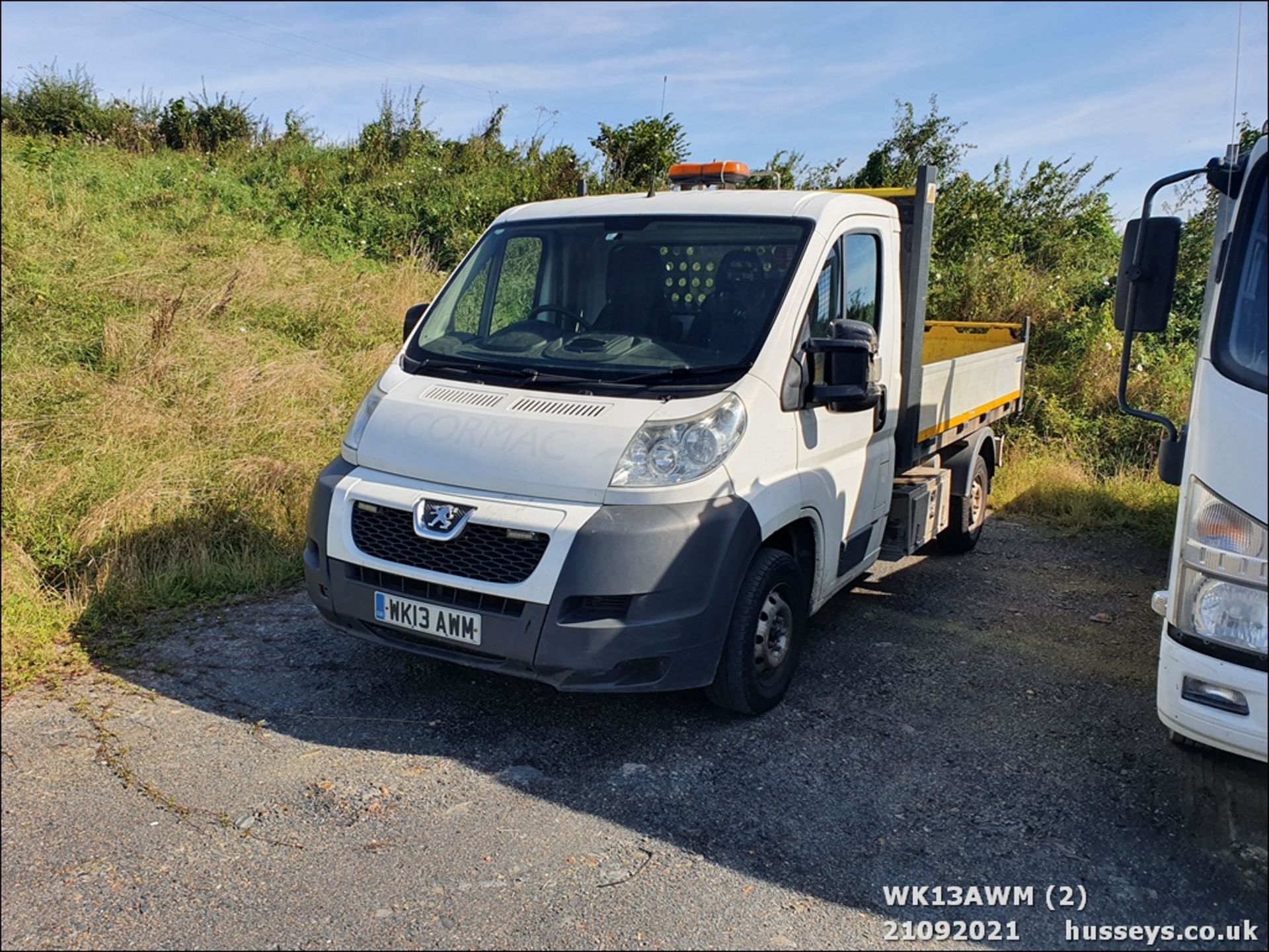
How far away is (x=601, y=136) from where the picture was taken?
13.8 m

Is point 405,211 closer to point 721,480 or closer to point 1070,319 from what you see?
point 1070,319

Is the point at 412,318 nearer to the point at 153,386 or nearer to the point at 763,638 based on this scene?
the point at 763,638

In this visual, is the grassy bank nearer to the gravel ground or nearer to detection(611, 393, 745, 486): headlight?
the gravel ground

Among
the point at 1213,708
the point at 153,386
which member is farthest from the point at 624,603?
the point at 153,386

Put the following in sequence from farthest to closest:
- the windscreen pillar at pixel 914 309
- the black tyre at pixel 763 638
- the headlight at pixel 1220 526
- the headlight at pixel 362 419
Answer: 1. the windscreen pillar at pixel 914 309
2. the headlight at pixel 362 419
3. the black tyre at pixel 763 638
4. the headlight at pixel 1220 526

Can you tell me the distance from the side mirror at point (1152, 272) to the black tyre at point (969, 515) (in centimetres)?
290

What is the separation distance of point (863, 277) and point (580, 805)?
9.38ft

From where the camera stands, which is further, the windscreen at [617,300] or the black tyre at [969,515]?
the black tyre at [969,515]

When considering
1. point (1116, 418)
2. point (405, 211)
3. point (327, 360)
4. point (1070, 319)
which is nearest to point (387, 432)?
point (327, 360)

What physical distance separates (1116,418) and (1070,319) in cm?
188

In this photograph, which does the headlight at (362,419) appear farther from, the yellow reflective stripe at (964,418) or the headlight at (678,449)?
the yellow reflective stripe at (964,418)

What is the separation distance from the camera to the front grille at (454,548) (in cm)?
366

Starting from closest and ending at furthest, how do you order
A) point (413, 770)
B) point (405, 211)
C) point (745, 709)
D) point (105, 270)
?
1. point (413, 770)
2. point (745, 709)
3. point (105, 270)
4. point (405, 211)

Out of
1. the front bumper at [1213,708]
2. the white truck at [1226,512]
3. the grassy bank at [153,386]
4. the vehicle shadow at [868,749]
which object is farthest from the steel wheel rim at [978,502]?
the grassy bank at [153,386]
